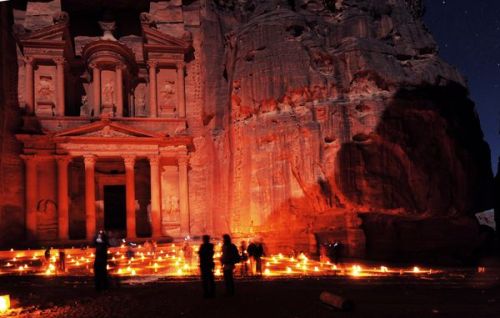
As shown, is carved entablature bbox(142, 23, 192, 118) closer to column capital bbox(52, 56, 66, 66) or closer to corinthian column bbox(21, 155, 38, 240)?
column capital bbox(52, 56, 66, 66)

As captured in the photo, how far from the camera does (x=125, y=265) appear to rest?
18656 mm

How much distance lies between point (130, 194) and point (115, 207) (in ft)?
15.8

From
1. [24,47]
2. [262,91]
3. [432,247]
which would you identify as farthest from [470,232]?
[24,47]

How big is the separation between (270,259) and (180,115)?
14724mm

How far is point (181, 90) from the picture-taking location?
31969 millimetres

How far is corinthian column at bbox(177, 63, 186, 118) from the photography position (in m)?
31.7

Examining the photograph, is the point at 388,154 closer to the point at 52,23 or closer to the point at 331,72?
the point at 331,72

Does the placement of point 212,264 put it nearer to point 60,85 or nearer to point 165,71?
point 60,85

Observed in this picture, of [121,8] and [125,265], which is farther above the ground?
[121,8]

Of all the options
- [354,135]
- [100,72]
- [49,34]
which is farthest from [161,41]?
[354,135]

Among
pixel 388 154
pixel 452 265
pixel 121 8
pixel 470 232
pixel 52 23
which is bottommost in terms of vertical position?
pixel 452 265

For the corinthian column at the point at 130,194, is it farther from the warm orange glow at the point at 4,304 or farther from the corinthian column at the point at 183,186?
the warm orange glow at the point at 4,304

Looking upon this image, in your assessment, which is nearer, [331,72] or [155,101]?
[331,72]

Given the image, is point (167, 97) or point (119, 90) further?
point (167, 97)
